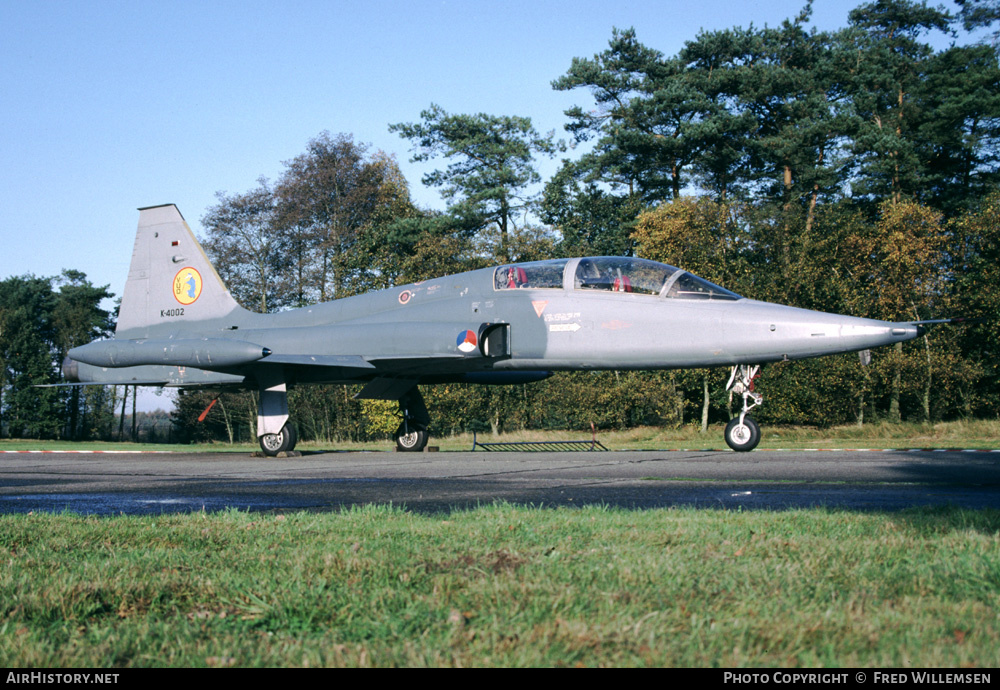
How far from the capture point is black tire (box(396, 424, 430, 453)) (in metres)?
17.4

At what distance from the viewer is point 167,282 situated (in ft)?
60.1

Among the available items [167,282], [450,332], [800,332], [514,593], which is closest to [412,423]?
[450,332]

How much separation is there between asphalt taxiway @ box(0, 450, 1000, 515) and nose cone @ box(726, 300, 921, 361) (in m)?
1.63

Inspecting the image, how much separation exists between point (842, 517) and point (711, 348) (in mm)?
8332

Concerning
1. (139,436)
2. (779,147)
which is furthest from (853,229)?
(139,436)

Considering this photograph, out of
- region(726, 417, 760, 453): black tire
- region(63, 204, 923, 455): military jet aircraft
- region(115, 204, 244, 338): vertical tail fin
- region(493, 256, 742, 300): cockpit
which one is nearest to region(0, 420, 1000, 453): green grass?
region(115, 204, 244, 338): vertical tail fin

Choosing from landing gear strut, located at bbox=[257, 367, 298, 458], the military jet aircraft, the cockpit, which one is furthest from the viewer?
landing gear strut, located at bbox=[257, 367, 298, 458]

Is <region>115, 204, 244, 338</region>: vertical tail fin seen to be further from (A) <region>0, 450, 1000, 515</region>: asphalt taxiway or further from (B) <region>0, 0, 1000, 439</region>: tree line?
(B) <region>0, 0, 1000, 439</region>: tree line

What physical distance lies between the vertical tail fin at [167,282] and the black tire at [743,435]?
421 inches

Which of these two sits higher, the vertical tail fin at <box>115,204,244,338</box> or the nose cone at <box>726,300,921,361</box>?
the vertical tail fin at <box>115,204,244,338</box>

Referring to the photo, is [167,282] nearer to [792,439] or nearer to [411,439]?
[411,439]

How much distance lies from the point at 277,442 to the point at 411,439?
2.88m

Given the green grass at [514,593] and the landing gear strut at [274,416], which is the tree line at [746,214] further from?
the green grass at [514,593]

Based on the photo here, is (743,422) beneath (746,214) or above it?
beneath
